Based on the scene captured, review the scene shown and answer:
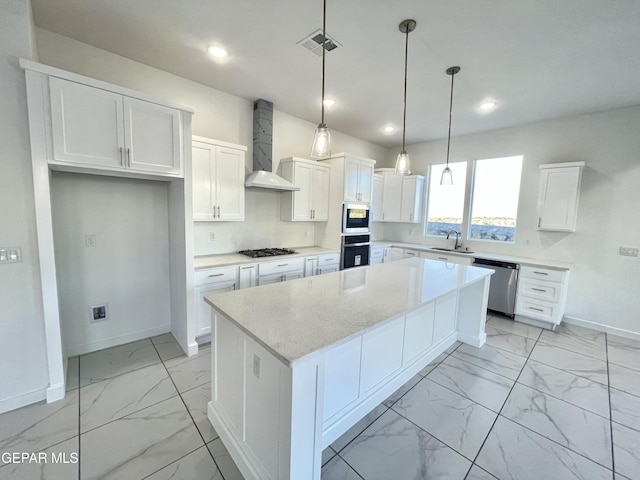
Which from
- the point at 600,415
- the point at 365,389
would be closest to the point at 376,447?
the point at 365,389

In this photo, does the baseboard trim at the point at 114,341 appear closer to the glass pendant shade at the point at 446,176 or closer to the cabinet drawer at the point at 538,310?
the glass pendant shade at the point at 446,176

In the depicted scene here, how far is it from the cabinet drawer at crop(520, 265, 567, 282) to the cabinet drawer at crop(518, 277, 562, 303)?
0.05m

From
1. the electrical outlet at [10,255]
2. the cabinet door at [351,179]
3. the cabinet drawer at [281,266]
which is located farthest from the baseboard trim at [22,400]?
the cabinet door at [351,179]

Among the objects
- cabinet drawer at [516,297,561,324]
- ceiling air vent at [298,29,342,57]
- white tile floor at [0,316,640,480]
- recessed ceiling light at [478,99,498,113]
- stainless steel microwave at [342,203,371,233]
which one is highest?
recessed ceiling light at [478,99,498,113]

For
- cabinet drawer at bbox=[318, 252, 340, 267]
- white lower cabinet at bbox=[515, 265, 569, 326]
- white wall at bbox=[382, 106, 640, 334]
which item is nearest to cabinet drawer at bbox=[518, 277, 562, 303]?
white lower cabinet at bbox=[515, 265, 569, 326]

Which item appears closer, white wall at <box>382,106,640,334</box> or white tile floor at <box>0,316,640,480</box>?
white tile floor at <box>0,316,640,480</box>

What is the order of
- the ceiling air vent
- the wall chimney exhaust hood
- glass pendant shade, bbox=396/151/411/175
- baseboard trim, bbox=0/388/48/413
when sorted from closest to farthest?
baseboard trim, bbox=0/388/48/413, the ceiling air vent, glass pendant shade, bbox=396/151/411/175, the wall chimney exhaust hood

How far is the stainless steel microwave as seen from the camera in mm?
4109

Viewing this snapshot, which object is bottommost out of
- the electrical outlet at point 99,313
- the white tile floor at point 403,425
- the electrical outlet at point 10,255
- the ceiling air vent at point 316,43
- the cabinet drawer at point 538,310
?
the white tile floor at point 403,425

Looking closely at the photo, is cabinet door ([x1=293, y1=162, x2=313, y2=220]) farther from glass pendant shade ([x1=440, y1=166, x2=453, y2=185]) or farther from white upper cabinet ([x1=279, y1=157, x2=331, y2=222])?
glass pendant shade ([x1=440, y1=166, x2=453, y2=185])

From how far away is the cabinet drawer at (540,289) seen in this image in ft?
11.2

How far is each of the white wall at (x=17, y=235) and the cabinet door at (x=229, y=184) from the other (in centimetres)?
149

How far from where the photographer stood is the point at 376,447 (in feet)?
5.53

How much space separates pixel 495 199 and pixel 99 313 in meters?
5.69
